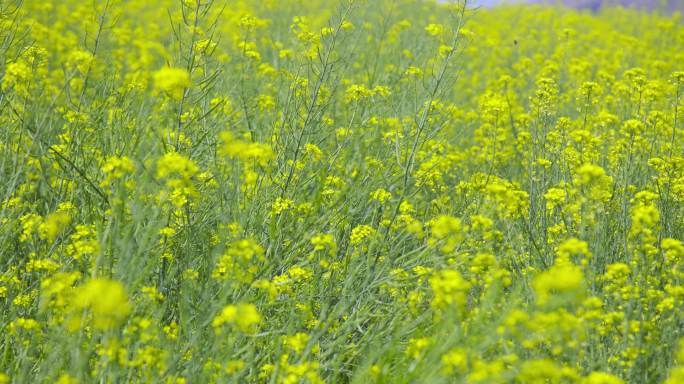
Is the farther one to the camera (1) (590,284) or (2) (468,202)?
(2) (468,202)

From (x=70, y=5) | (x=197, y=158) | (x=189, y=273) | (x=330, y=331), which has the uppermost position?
(x=70, y=5)

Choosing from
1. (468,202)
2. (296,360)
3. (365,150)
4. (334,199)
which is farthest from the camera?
(365,150)

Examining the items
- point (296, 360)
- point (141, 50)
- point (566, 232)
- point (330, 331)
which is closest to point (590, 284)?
point (566, 232)

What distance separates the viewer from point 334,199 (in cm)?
306

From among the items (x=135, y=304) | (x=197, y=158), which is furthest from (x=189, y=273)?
(x=197, y=158)

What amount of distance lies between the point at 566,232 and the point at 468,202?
0.71 metres

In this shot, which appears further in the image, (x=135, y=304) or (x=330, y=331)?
(x=330, y=331)

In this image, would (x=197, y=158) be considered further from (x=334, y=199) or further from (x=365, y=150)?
(x=365, y=150)

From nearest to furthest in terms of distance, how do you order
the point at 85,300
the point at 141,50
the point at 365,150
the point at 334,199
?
the point at 85,300, the point at 334,199, the point at 365,150, the point at 141,50

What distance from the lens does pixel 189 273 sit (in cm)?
238

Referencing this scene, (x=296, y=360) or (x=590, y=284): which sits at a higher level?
(x=590, y=284)

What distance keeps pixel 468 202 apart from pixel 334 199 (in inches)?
32.3

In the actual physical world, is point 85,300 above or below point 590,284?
above

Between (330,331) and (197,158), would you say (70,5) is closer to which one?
(197,158)
